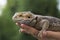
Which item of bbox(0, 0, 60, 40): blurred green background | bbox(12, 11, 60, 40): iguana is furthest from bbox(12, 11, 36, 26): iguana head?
bbox(0, 0, 60, 40): blurred green background

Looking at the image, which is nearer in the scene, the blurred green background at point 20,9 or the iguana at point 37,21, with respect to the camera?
the iguana at point 37,21

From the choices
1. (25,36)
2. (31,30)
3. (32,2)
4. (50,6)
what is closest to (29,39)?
(25,36)

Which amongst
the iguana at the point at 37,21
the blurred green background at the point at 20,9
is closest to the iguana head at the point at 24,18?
the iguana at the point at 37,21

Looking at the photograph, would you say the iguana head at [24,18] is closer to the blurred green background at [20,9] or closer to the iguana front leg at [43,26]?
the iguana front leg at [43,26]

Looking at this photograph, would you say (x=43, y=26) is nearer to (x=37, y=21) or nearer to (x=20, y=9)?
(x=37, y=21)

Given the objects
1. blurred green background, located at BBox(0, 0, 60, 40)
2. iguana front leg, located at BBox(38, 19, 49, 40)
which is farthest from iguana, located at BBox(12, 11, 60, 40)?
blurred green background, located at BBox(0, 0, 60, 40)

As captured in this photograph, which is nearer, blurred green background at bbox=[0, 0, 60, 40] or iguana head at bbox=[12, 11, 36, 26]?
iguana head at bbox=[12, 11, 36, 26]

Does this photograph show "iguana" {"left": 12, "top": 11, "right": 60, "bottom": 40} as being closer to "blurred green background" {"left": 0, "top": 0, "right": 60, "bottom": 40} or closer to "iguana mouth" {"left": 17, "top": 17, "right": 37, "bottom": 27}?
"iguana mouth" {"left": 17, "top": 17, "right": 37, "bottom": 27}

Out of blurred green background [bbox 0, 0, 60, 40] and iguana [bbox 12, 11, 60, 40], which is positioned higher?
blurred green background [bbox 0, 0, 60, 40]

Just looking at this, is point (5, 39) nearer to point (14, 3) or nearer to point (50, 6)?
point (14, 3)
